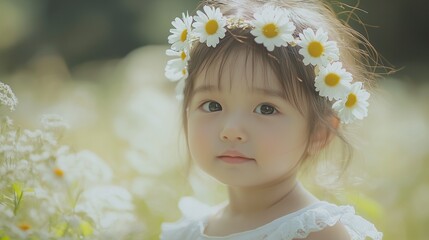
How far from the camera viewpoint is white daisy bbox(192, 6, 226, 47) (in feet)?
7.22

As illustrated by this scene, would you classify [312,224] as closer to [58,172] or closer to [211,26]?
[211,26]

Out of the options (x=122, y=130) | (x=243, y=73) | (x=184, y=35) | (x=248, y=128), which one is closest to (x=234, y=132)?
(x=248, y=128)

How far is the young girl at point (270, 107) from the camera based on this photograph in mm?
2129

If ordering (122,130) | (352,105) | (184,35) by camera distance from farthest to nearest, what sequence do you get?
(122,130) → (184,35) → (352,105)

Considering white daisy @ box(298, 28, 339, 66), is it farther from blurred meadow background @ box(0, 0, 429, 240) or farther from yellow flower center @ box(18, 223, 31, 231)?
yellow flower center @ box(18, 223, 31, 231)

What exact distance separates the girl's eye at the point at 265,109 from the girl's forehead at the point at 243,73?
0.05 meters

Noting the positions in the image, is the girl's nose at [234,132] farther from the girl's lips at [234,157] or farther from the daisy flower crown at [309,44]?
the daisy flower crown at [309,44]

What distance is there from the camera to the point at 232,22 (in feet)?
7.31

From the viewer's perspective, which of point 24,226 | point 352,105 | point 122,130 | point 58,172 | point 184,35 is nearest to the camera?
point 24,226

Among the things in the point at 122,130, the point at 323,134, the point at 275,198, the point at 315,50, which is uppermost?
the point at 122,130

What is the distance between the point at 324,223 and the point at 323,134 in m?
0.25

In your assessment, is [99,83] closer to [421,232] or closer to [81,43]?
[81,43]

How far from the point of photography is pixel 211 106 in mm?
2225

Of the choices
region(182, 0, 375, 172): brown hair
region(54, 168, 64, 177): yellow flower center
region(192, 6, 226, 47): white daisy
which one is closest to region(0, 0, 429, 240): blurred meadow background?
region(54, 168, 64, 177): yellow flower center
